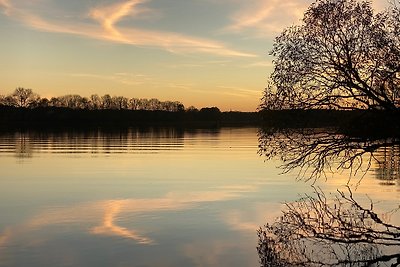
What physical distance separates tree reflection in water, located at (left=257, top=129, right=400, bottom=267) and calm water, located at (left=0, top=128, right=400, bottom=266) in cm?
84

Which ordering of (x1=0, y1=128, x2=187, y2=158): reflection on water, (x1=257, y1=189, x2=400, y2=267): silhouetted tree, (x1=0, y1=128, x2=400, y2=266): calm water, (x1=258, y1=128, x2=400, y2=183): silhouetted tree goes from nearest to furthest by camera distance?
1. (x1=257, y1=189, x2=400, y2=267): silhouetted tree
2. (x1=0, y1=128, x2=400, y2=266): calm water
3. (x1=258, y1=128, x2=400, y2=183): silhouetted tree
4. (x1=0, y1=128, x2=187, y2=158): reflection on water

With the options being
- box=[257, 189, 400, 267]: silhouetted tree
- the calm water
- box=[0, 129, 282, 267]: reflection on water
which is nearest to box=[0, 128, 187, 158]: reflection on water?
the calm water

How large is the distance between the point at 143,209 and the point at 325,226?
8.79 metres

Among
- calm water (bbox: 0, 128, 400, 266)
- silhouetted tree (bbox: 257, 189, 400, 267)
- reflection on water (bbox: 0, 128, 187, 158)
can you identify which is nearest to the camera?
silhouetted tree (bbox: 257, 189, 400, 267)

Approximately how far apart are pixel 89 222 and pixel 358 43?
45.5 feet

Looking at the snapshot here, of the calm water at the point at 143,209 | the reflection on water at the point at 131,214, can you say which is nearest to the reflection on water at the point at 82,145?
the calm water at the point at 143,209

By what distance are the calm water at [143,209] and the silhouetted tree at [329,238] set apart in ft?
2.42

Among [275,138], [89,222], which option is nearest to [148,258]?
[89,222]

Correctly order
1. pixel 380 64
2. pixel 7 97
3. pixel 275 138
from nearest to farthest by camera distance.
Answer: pixel 380 64, pixel 275 138, pixel 7 97

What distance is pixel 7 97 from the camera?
191875mm

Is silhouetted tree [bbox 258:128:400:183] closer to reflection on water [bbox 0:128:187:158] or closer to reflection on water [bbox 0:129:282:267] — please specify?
reflection on water [bbox 0:129:282:267]

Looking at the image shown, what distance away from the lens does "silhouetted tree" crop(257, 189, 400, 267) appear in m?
17.2

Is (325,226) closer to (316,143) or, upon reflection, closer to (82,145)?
(316,143)

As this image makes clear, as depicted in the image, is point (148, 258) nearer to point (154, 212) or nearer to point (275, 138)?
point (154, 212)
